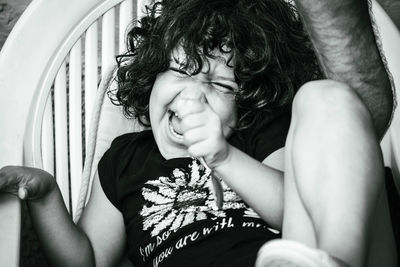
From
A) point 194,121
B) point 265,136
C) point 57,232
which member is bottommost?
point 57,232

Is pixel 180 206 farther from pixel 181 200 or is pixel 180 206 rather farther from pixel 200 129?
pixel 200 129

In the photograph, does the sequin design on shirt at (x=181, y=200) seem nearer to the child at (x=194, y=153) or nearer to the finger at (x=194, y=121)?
the child at (x=194, y=153)

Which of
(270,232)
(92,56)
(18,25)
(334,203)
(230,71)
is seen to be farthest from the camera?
(92,56)

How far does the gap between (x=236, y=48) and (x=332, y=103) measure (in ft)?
1.41

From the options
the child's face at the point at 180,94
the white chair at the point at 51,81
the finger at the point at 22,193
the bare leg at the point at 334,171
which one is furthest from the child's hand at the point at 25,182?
the bare leg at the point at 334,171

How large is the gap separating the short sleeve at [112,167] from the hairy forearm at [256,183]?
1.14 feet

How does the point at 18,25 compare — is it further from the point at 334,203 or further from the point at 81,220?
the point at 334,203

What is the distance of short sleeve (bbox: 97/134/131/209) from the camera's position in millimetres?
1208

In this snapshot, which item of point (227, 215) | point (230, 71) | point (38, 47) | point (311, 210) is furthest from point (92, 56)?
point (311, 210)

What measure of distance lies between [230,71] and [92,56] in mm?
405

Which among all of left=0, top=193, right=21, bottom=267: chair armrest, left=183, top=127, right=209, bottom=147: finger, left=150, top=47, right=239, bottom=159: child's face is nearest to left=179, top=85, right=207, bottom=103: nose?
left=150, top=47, right=239, bottom=159: child's face

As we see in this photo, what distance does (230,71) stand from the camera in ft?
3.80

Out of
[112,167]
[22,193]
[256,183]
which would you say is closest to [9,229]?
[22,193]

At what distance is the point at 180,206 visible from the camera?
3.61 ft
